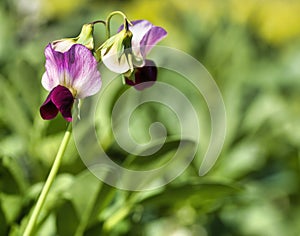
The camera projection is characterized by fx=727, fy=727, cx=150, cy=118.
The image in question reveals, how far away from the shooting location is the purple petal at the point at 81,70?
688 mm

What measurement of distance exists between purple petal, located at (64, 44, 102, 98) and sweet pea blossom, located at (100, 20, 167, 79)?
0.08 ft

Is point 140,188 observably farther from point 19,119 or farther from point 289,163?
point 289,163

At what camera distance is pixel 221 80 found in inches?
62.8

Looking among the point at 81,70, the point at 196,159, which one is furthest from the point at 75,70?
the point at 196,159

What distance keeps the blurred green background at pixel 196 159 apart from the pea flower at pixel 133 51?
164mm

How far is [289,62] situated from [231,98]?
1.96 ft

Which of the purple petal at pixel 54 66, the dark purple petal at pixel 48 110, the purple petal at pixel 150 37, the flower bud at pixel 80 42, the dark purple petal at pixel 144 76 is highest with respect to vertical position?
the flower bud at pixel 80 42

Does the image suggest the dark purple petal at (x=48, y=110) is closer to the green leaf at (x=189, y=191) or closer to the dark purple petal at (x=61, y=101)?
the dark purple petal at (x=61, y=101)

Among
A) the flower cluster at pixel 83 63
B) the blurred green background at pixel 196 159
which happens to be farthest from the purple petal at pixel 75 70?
the blurred green background at pixel 196 159

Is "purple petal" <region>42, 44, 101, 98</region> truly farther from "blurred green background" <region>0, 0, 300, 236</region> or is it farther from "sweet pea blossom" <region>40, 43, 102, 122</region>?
"blurred green background" <region>0, 0, 300, 236</region>

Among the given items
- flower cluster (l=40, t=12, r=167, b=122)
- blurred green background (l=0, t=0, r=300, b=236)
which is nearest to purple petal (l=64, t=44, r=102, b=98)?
flower cluster (l=40, t=12, r=167, b=122)

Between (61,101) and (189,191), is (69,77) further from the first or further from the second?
(189,191)

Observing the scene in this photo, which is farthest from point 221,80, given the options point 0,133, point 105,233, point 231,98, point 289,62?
point 105,233

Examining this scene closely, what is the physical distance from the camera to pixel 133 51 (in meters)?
0.74
